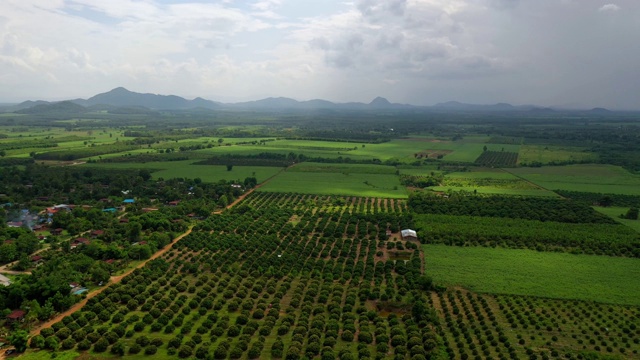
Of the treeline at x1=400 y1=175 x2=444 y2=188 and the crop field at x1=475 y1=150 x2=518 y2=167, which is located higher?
the crop field at x1=475 y1=150 x2=518 y2=167

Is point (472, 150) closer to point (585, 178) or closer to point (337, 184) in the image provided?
point (585, 178)

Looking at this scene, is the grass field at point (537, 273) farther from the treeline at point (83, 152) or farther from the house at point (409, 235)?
the treeline at point (83, 152)

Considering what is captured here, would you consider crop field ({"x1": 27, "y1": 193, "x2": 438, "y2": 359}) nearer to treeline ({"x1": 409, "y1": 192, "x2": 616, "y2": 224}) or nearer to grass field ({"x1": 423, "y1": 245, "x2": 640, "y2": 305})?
grass field ({"x1": 423, "y1": 245, "x2": 640, "y2": 305})

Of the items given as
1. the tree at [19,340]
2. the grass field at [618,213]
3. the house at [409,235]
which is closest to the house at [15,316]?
the tree at [19,340]

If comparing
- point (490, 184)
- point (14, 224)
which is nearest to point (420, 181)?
point (490, 184)

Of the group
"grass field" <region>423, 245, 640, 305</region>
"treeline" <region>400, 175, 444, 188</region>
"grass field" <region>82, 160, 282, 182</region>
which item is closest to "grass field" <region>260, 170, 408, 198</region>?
"treeline" <region>400, 175, 444, 188</region>

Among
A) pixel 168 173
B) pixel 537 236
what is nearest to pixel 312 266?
pixel 537 236

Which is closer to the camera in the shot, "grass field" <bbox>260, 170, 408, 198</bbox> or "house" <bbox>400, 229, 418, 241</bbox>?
"house" <bbox>400, 229, 418, 241</bbox>

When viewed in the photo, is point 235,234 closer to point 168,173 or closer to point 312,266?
point 312,266
